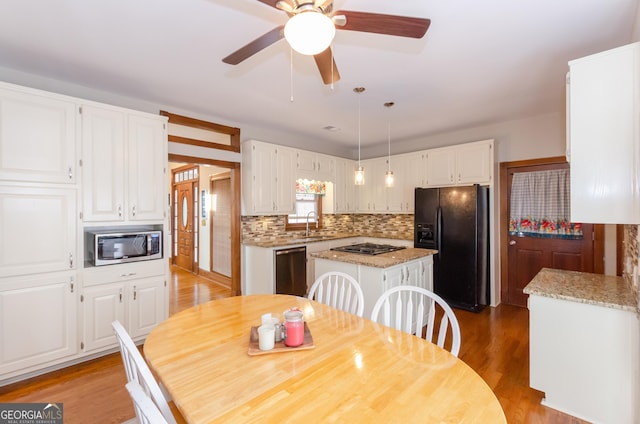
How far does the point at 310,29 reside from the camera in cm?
116

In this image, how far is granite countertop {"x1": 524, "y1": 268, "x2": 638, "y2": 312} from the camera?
181cm

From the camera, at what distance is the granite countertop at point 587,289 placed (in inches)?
71.2

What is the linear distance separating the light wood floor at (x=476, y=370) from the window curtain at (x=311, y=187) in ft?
9.78

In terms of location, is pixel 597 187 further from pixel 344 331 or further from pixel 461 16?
pixel 344 331

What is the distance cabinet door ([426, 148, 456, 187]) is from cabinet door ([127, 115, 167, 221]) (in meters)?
3.59

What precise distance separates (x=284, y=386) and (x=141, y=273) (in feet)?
8.19

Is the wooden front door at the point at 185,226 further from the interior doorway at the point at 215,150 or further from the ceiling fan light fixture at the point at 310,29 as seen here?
the ceiling fan light fixture at the point at 310,29

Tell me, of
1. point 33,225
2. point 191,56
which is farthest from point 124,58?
point 33,225

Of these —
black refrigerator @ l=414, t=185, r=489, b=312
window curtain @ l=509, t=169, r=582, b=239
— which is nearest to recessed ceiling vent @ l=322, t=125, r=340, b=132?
black refrigerator @ l=414, t=185, r=489, b=312

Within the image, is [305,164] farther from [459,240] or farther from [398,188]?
[459,240]

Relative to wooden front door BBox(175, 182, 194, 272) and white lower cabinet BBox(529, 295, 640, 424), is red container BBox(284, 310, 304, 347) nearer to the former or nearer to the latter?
white lower cabinet BBox(529, 295, 640, 424)

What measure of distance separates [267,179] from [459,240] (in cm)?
274

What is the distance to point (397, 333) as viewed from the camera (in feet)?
4.79

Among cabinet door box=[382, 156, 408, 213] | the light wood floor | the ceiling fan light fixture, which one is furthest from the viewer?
cabinet door box=[382, 156, 408, 213]
